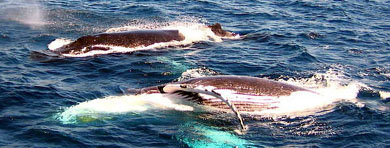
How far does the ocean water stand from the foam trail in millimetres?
28

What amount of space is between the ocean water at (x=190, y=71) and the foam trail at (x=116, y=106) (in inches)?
1.1

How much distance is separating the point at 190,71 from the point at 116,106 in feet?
17.5

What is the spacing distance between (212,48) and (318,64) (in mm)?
4847

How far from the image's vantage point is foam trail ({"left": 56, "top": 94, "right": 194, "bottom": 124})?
42.5 ft

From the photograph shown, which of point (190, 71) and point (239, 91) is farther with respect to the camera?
point (190, 71)

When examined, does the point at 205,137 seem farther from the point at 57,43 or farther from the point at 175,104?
the point at 57,43

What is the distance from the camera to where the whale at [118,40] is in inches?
803

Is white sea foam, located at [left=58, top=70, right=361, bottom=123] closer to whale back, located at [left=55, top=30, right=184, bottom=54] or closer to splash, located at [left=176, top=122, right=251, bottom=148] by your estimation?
splash, located at [left=176, top=122, right=251, bottom=148]

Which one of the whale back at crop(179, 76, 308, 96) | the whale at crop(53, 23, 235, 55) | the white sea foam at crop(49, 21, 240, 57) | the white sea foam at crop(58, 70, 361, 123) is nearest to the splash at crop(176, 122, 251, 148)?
the white sea foam at crop(58, 70, 361, 123)

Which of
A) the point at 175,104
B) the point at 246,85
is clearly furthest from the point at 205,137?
the point at 246,85

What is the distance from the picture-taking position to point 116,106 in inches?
531

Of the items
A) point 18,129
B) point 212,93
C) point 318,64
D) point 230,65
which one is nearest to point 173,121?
point 212,93

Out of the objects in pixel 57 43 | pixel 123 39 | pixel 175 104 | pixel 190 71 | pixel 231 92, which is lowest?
pixel 190 71

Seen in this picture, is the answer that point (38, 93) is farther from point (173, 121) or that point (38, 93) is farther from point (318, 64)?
point (318, 64)
